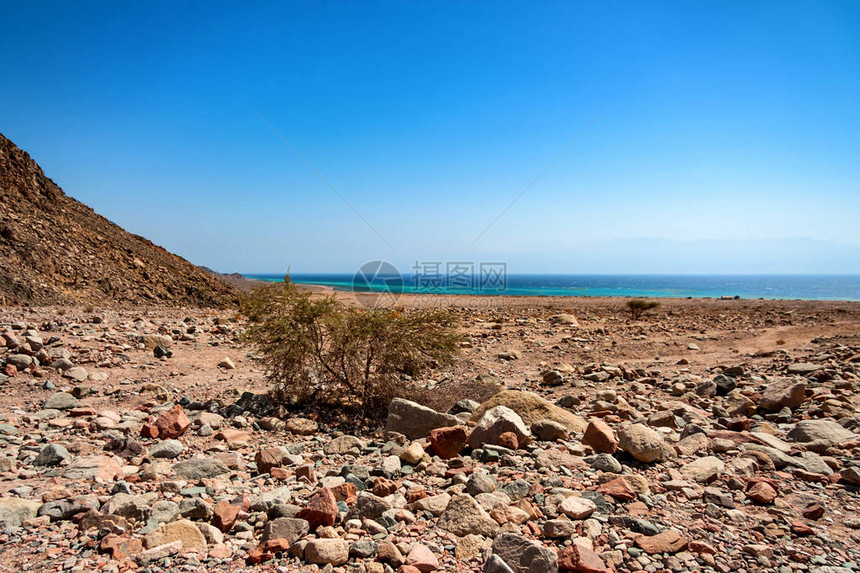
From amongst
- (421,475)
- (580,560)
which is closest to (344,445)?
(421,475)

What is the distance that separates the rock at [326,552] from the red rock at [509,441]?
253 centimetres

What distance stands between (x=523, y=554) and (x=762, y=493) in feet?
8.20

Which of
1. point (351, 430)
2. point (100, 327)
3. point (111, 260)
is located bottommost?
point (351, 430)

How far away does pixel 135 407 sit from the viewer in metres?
6.57

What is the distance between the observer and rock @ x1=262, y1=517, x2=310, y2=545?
3.29 m

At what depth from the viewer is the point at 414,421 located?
6.02 meters

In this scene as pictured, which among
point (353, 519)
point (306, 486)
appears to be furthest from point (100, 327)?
point (353, 519)

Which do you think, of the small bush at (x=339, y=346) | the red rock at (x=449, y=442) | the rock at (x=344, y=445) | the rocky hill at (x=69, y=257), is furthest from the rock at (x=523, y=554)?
the rocky hill at (x=69, y=257)

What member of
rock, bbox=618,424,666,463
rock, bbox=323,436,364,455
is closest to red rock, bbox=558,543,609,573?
rock, bbox=618,424,666,463

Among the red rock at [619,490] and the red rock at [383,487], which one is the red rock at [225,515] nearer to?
the red rock at [383,487]

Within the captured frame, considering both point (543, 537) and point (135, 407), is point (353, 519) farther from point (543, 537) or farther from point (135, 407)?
point (135, 407)

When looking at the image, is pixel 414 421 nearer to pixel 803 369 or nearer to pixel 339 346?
pixel 339 346

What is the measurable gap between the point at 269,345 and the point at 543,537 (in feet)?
16.7

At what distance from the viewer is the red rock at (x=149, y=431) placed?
5.29 meters
